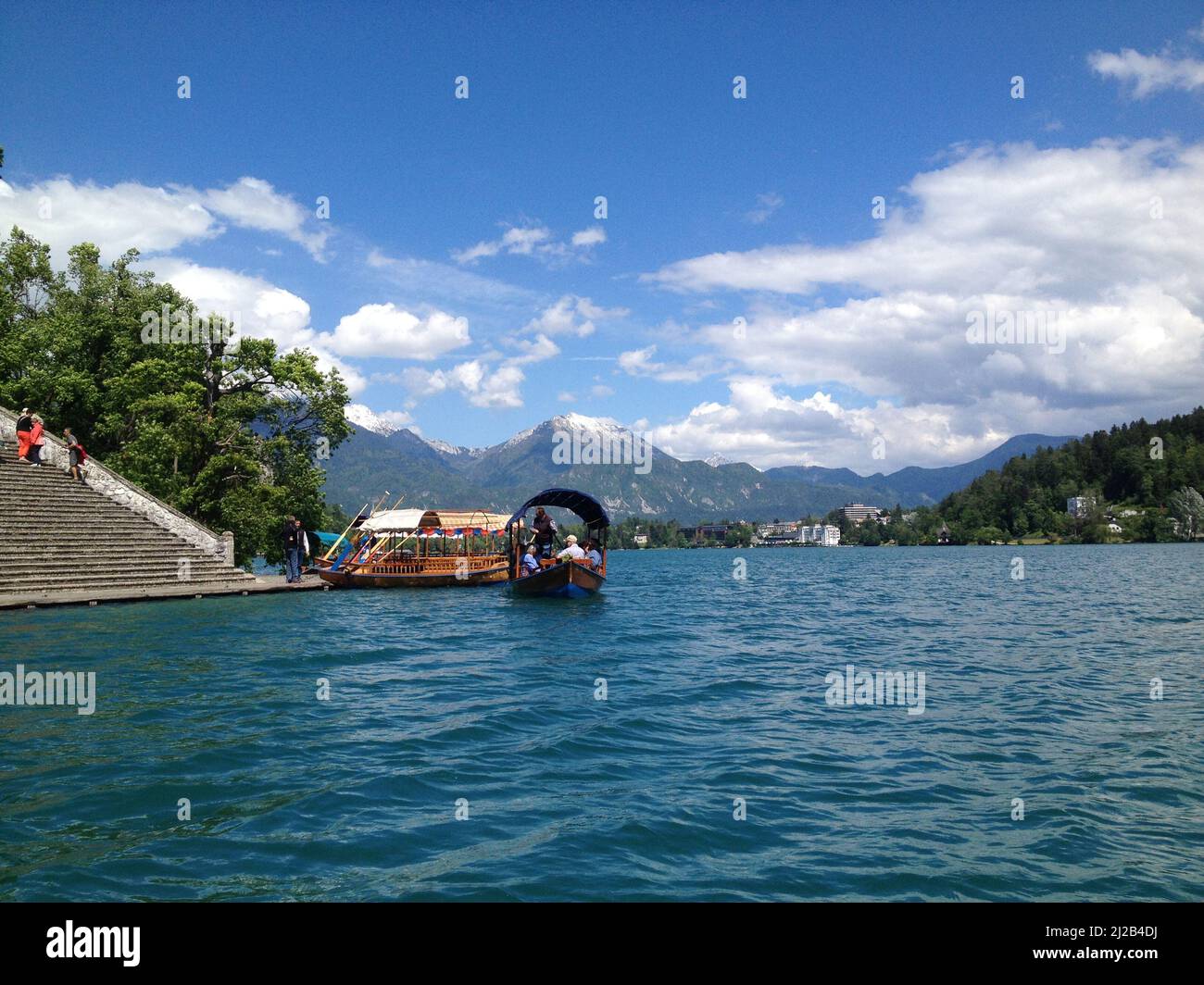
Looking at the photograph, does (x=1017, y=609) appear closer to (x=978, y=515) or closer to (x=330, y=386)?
(x=330, y=386)

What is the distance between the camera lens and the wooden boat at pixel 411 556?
4347 centimetres

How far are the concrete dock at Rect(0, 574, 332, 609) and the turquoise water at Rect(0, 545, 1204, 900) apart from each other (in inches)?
218

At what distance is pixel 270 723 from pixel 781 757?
7.51 meters

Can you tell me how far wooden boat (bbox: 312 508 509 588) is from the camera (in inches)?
1711

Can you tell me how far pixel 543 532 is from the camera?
122ft

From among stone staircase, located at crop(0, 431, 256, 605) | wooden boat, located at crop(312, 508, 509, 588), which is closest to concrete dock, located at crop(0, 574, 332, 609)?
stone staircase, located at crop(0, 431, 256, 605)

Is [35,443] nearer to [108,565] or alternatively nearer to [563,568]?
[108,565]

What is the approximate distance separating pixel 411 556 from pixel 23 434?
787 inches

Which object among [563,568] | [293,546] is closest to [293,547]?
[293,546]

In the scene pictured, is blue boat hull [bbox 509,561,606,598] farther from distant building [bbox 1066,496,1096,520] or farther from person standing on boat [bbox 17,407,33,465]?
distant building [bbox 1066,496,1096,520]

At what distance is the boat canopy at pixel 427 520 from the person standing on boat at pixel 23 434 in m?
16.3

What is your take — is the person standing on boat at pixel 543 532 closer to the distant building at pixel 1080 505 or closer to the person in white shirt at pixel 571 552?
the person in white shirt at pixel 571 552

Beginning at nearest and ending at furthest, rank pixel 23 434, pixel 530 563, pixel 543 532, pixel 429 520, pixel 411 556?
pixel 23 434, pixel 530 563, pixel 543 532, pixel 429 520, pixel 411 556
